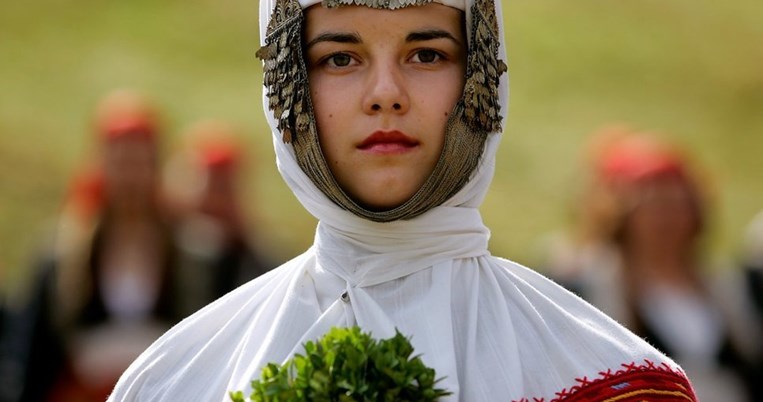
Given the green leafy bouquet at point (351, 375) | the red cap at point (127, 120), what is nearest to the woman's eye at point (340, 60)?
the green leafy bouquet at point (351, 375)

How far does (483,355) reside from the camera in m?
5.05

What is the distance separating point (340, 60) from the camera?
17.0 ft

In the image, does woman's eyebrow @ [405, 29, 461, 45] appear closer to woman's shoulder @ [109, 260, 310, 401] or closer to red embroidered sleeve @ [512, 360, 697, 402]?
woman's shoulder @ [109, 260, 310, 401]

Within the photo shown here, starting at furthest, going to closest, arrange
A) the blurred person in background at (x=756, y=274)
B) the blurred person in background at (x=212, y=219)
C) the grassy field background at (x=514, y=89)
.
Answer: the grassy field background at (x=514, y=89) → the blurred person in background at (x=212, y=219) → the blurred person in background at (x=756, y=274)

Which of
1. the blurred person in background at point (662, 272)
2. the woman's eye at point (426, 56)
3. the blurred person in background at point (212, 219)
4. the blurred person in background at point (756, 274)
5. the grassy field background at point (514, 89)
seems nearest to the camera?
the woman's eye at point (426, 56)

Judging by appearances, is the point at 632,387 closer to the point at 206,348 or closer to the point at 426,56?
the point at 426,56

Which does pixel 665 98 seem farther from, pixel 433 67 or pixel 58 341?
pixel 433 67

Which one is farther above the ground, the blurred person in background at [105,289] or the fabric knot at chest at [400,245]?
the fabric knot at chest at [400,245]

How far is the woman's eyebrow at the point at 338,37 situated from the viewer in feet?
16.9

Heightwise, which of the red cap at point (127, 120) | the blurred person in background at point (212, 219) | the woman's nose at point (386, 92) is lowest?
the blurred person in background at point (212, 219)

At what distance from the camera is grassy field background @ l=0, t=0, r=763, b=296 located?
639 inches

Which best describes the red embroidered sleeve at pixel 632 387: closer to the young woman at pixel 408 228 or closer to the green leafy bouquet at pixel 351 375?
the young woman at pixel 408 228

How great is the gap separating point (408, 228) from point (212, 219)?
19.9 ft

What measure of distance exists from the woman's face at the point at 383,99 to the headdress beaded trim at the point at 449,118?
1.0 inches
